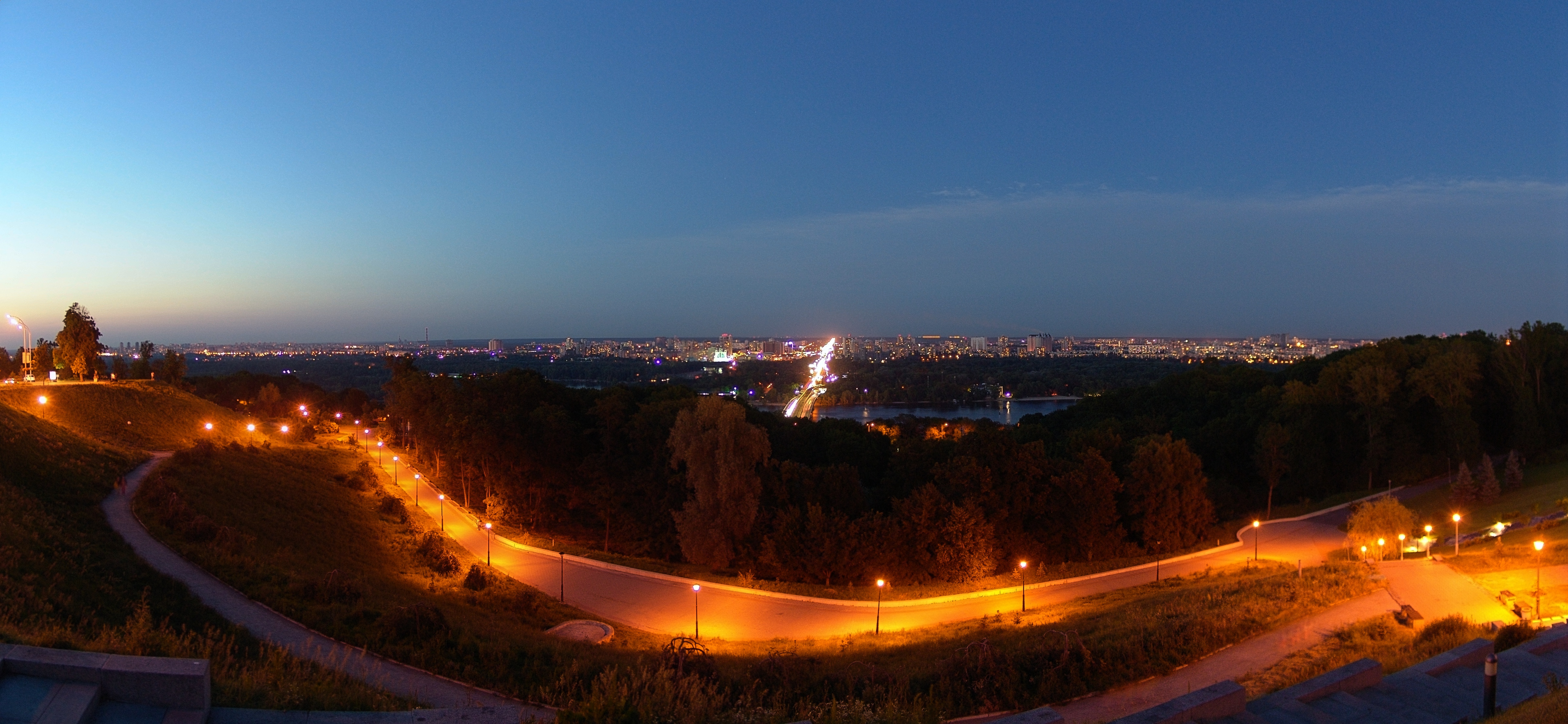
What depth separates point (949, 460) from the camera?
976 inches

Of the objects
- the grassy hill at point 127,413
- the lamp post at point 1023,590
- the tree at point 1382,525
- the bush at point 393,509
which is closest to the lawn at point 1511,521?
the tree at point 1382,525

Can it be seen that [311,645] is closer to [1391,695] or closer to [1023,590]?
[1391,695]

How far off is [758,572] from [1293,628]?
46.3 feet

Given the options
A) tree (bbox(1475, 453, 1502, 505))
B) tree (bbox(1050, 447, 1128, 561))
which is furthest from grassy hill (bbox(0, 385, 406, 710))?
tree (bbox(1475, 453, 1502, 505))

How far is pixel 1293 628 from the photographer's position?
425 inches

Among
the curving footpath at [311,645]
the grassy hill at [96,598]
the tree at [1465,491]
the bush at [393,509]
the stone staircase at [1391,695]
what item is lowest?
the bush at [393,509]

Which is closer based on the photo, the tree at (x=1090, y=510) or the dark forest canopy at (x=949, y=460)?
the dark forest canopy at (x=949, y=460)

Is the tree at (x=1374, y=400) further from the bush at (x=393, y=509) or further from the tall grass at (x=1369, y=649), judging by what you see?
the bush at (x=393, y=509)

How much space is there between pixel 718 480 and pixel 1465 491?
22858 mm

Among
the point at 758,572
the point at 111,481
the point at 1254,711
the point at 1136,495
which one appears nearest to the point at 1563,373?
the point at 1136,495

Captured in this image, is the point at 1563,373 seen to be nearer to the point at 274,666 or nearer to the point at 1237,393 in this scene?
the point at 1237,393

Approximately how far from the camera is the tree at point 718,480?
22156 mm

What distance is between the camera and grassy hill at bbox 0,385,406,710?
18.6 feet

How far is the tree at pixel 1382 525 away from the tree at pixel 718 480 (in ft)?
52.0
